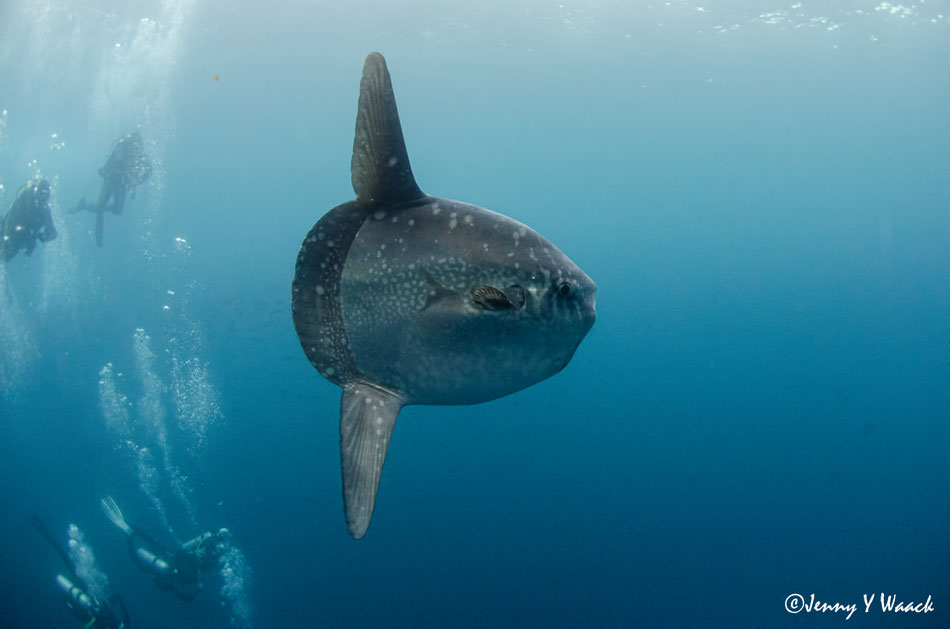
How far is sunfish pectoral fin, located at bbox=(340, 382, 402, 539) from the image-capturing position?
4.40 ft

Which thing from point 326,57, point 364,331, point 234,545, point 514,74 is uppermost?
point 514,74

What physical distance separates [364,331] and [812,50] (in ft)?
89.2

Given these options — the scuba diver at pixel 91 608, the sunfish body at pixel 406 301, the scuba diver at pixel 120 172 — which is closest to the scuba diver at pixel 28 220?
the scuba diver at pixel 120 172

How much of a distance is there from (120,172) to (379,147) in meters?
14.8

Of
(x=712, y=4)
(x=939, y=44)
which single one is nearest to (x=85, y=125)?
(x=712, y=4)

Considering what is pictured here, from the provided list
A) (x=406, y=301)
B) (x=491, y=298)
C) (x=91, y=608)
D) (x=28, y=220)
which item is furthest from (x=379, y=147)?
(x=28, y=220)

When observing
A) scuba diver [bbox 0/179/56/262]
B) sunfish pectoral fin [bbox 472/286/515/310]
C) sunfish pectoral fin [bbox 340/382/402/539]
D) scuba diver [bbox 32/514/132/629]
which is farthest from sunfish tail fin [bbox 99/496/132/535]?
sunfish pectoral fin [bbox 472/286/515/310]

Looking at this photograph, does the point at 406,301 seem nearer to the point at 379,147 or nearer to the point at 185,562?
the point at 379,147

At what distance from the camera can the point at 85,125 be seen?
81.4 feet

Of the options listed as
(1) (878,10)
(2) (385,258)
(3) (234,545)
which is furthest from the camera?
(1) (878,10)

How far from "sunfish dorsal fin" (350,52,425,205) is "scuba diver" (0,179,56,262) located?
A: 13.1 metres

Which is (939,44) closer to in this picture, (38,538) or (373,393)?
(373,393)

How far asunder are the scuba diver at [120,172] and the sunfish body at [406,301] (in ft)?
47.1

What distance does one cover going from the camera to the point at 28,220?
422 inches
